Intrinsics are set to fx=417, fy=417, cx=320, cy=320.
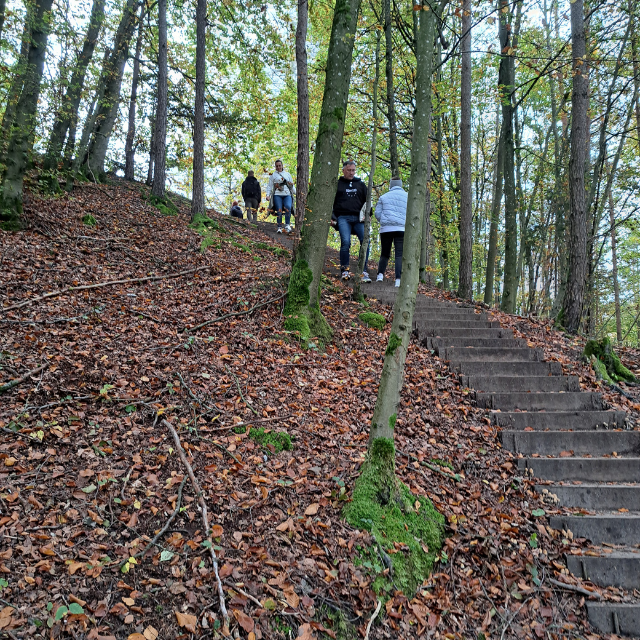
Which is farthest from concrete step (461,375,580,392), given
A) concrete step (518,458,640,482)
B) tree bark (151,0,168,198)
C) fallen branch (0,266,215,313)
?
tree bark (151,0,168,198)

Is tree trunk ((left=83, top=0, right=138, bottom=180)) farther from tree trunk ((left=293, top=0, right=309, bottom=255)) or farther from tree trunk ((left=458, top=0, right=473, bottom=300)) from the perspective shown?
tree trunk ((left=458, top=0, right=473, bottom=300))

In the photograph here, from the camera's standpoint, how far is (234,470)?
3602mm

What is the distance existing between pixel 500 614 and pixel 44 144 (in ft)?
40.4

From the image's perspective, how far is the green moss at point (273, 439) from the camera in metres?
4.02

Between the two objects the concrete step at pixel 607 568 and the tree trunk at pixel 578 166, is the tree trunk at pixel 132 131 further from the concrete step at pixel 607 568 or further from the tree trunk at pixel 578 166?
the concrete step at pixel 607 568

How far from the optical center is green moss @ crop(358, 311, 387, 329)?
7.14 metres

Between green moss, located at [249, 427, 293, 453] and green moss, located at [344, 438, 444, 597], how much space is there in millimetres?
830

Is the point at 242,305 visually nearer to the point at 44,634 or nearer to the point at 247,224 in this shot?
the point at 44,634

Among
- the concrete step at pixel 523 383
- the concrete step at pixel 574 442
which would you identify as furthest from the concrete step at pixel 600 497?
the concrete step at pixel 523 383

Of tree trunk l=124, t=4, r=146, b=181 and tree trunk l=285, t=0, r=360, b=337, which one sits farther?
tree trunk l=124, t=4, r=146, b=181

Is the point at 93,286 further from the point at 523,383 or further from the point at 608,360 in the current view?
the point at 608,360

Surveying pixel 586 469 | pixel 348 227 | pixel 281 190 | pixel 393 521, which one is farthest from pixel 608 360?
pixel 281 190

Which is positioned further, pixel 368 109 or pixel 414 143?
pixel 368 109

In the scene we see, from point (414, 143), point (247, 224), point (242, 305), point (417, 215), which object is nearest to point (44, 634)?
point (417, 215)
